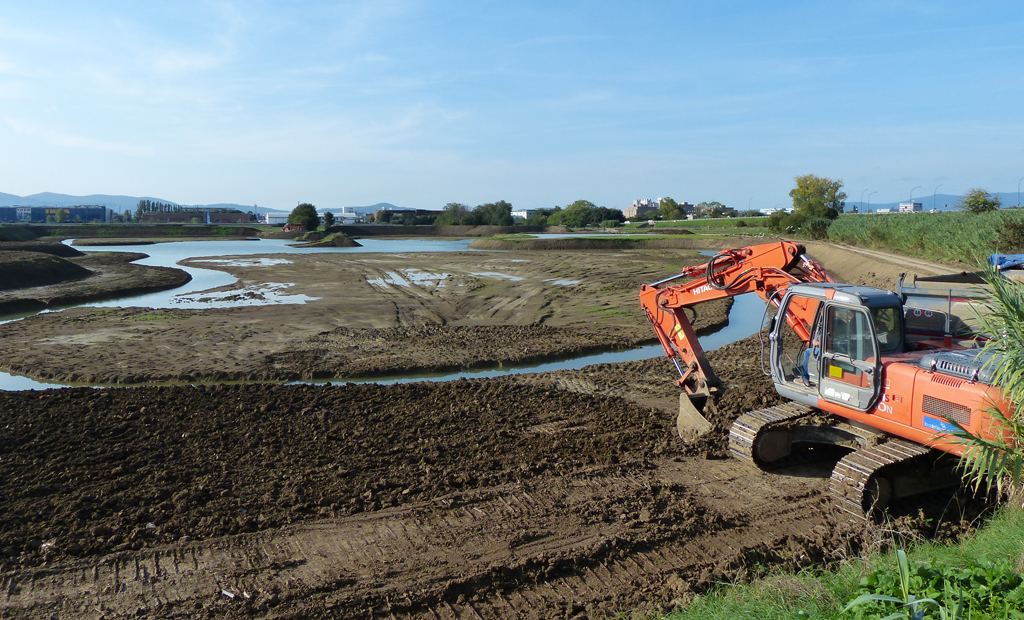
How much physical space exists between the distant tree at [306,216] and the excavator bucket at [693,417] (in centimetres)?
9693

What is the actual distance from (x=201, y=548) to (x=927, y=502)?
7.98 metres

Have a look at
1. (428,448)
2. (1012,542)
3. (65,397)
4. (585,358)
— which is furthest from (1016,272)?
(65,397)

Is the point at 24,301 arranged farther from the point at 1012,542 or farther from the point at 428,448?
the point at 1012,542

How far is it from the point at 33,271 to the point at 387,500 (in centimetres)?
3483

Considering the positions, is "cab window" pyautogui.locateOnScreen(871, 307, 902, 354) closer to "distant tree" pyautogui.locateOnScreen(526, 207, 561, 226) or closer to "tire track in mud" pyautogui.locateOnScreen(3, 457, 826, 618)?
"tire track in mud" pyautogui.locateOnScreen(3, 457, 826, 618)

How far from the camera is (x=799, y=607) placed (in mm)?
4953

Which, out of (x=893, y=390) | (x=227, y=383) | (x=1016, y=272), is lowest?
(x=227, y=383)

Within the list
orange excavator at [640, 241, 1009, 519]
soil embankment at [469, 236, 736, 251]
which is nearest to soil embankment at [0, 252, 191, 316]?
orange excavator at [640, 241, 1009, 519]

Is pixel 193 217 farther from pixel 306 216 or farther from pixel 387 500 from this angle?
pixel 387 500

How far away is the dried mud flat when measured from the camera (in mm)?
6086

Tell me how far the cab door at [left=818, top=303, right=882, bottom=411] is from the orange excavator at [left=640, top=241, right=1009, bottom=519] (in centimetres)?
1

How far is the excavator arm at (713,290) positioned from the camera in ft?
30.4

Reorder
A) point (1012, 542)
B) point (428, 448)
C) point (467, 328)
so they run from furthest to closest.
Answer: point (467, 328), point (428, 448), point (1012, 542)

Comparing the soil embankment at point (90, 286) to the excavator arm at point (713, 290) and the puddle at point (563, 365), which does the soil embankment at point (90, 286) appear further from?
the excavator arm at point (713, 290)
